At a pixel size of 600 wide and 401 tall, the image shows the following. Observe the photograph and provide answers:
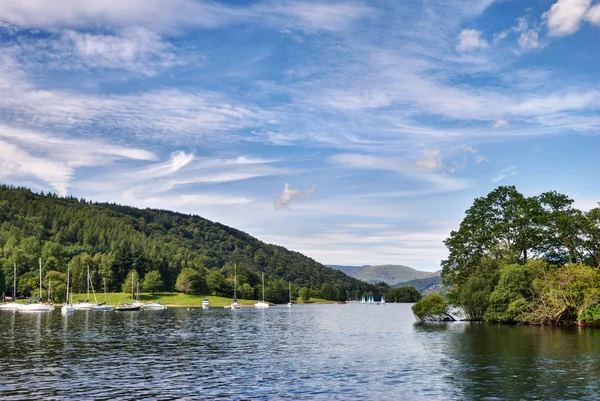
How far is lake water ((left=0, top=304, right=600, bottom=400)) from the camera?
126ft

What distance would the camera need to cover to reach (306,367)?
170 feet

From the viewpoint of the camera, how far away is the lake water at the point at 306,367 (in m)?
38.4

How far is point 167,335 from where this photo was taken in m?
87.8

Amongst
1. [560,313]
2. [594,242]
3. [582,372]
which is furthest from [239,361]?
[594,242]

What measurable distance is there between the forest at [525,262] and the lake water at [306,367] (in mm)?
15316

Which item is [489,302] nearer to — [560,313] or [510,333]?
[560,313]

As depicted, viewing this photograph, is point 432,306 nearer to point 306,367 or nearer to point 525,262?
point 525,262

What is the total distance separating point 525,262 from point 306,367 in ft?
269

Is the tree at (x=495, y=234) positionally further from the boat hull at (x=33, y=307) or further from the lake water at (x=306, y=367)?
the boat hull at (x=33, y=307)

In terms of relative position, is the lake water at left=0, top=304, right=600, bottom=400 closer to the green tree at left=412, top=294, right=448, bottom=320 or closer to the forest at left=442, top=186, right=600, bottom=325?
the forest at left=442, top=186, right=600, bottom=325

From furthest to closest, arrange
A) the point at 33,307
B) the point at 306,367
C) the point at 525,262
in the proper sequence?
the point at 33,307 → the point at 525,262 → the point at 306,367

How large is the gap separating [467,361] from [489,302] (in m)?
61.2

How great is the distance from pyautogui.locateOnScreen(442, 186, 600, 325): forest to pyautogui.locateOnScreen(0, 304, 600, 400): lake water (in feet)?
50.3

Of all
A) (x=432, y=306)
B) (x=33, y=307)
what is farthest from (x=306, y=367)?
(x=33, y=307)
